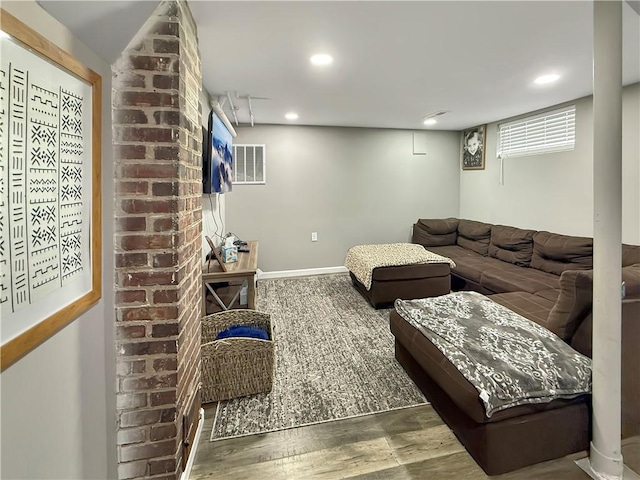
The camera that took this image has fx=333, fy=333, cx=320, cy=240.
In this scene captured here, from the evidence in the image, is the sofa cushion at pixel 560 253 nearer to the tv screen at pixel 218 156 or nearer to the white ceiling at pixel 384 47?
the white ceiling at pixel 384 47

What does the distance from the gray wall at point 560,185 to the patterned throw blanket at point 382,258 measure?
55.0 inches

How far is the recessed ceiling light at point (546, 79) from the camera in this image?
9.48 feet

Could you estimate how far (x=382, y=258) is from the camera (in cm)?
381

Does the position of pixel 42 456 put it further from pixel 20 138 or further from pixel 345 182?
Answer: pixel 345 182

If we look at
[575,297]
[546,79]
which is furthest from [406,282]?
[546,79]

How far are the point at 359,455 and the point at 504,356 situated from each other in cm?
89

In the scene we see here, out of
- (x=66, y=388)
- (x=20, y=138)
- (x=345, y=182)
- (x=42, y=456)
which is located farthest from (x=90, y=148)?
(x=345, y=182)

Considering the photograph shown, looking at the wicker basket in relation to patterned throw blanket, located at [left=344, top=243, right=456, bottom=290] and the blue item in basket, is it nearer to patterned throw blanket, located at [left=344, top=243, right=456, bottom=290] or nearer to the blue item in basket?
the blue item in basket

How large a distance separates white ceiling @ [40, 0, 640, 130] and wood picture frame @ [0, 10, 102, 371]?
0.69ft

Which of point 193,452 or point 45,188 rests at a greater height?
point 45,188

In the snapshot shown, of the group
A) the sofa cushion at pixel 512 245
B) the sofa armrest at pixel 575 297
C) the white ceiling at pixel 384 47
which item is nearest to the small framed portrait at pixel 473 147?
the sofa cushion at pixel 512 245

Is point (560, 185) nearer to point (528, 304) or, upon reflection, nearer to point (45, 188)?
point (528, 304)

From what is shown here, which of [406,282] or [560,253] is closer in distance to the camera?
[560,253]

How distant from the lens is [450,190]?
5.70 metres
